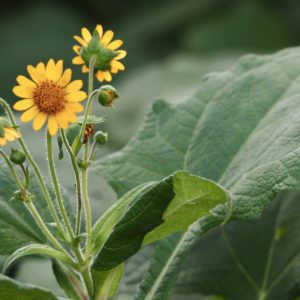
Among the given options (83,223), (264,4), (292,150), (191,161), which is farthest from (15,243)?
(264,4)

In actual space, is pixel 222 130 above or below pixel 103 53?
below

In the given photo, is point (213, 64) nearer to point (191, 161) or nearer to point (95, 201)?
point (95, 201)

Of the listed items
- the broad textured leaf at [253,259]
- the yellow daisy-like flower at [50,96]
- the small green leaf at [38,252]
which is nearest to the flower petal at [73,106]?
the yellow daisy-like flower at [50,96]

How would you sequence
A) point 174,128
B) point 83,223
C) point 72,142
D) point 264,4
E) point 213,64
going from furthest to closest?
point 264,4, point 213,64, point 174,128, point 83,223, point 72,142

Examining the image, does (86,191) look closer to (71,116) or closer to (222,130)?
(71,116)

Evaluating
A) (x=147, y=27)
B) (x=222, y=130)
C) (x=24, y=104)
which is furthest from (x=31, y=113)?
(x=147, y=27)

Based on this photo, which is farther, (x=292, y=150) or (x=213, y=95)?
(x=213, y=95)

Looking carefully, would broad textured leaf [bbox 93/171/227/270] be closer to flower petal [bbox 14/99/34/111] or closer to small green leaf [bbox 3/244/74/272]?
small green leaf [bbox 3/244/74/272]

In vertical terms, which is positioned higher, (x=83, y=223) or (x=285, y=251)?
(x=83, y=223)
